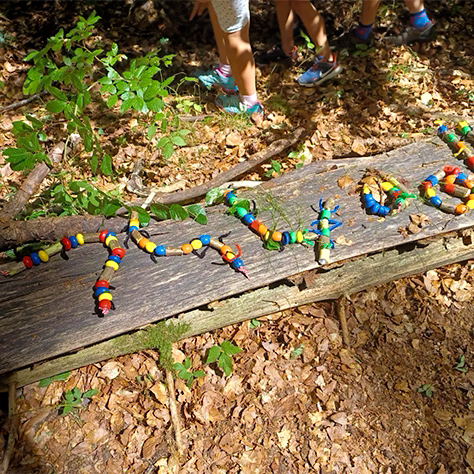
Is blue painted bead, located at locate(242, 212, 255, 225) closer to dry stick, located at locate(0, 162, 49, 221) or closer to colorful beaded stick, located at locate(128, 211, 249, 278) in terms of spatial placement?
colorful beaded stick, located at locate(128, 211, 249, 278)

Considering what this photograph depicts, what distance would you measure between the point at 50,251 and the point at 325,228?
6.25 feet

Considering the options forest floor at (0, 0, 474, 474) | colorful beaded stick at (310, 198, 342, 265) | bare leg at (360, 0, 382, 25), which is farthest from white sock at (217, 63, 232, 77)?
colorful beaded stick at (310, 198, 342, 265)

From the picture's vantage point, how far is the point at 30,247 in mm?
3133

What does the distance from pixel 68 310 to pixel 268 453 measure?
151 cm

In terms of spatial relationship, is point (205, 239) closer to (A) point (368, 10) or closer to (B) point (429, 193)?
(B) point (429, 193)

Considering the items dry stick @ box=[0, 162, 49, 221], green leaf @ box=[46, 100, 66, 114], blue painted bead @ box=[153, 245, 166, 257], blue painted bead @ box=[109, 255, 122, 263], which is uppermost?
green leaf @ box=[46, 100, 66, 114]

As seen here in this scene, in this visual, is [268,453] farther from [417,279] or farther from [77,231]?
[77,231]

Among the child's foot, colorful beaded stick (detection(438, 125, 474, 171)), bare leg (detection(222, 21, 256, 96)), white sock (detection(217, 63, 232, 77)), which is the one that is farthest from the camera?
the child's foot

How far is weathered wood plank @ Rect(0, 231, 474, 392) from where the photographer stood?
287cm

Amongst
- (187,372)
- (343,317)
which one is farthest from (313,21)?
(187,372)

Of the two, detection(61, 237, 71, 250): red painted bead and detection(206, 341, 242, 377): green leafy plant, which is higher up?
detection(61, 237, 71, 250): red painted bead

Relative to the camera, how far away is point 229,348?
2.96 metres

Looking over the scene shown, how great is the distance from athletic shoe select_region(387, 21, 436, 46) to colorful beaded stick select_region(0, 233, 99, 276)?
423 centimetres

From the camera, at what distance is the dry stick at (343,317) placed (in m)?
3.05
